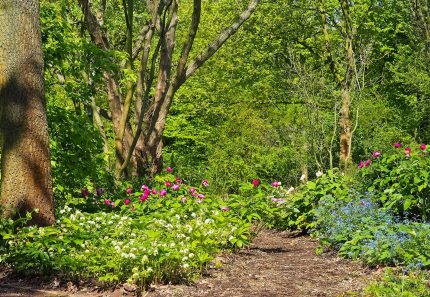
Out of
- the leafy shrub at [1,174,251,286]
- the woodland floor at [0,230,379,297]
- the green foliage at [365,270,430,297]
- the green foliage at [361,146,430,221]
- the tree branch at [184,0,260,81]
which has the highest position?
the tree branch at [184,0,260,81]

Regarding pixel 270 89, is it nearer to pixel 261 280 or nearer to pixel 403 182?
pixel 403 182

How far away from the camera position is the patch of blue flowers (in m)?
6.22

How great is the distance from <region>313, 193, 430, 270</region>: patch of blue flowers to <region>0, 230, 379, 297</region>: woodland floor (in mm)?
213

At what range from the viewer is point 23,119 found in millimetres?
6227

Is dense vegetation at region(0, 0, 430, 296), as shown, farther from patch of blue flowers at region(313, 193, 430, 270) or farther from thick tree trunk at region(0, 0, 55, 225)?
thick tree trunk at region(0, 0, 55, 225)

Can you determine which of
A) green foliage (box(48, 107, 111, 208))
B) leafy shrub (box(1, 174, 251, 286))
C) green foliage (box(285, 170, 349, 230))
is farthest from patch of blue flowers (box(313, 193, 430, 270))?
green foliage (box(48, 107, 111, 208))

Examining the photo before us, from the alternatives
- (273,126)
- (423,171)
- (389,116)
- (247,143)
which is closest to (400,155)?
(423,171)

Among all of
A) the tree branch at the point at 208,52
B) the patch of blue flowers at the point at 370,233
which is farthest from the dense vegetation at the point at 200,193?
the tree branch at the point at 208,52

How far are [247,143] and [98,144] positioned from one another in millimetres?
9211

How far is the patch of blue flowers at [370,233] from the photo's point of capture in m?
6.22

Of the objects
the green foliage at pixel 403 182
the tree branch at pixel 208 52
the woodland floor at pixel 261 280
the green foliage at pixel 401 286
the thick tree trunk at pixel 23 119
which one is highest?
the tree branch at pixel 208 52

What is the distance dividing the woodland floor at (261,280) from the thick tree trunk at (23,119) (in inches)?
34.3

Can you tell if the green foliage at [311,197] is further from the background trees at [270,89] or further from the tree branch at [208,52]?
the tree branch at [208,52]

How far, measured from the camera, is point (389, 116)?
2095 cm
